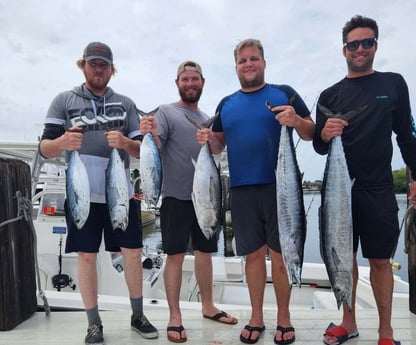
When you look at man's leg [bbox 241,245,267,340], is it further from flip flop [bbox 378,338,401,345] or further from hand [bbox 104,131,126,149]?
hand [bbox 104,131,126,149]

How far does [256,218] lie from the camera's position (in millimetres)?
2607

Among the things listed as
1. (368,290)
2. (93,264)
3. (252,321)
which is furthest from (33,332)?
(368,290)

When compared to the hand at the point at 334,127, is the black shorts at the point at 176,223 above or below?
below

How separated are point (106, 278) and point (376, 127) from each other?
155 inches

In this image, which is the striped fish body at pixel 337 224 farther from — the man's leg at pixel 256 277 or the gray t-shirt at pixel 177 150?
the gray t-shirt at pixel 177 150

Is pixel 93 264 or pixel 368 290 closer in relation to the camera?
pixel 93 264

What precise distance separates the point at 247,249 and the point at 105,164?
1.17m

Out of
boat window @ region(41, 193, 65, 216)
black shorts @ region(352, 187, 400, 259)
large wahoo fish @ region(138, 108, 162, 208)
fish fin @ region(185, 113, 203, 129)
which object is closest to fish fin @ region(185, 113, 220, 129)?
fish fin @ region(185, 113, 203, 129)

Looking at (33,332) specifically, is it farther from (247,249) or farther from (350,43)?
(350,43)

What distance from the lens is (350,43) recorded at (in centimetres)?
237

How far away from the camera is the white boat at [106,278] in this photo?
13.8ft

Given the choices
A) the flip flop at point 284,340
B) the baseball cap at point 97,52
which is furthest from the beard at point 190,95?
the flip flop at point 284,340

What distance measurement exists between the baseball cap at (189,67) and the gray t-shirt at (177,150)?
0.31 meters

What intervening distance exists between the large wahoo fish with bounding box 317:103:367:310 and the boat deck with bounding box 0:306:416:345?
572mm
